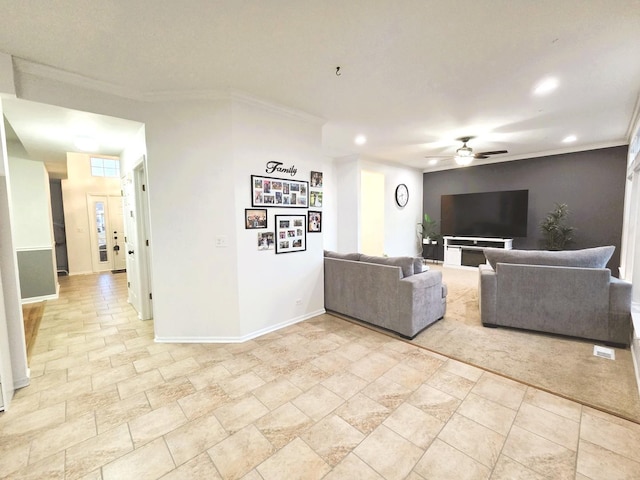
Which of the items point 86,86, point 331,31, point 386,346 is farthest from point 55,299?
point 331,31

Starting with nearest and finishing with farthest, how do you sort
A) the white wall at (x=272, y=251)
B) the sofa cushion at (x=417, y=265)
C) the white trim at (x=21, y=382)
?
the white trim at (x=21, y=382), the white wall at (x=272, y=251), the sofa cushion at (x=417, y=265)

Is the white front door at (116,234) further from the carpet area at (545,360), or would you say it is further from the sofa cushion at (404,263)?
the carpet area at (545,360)

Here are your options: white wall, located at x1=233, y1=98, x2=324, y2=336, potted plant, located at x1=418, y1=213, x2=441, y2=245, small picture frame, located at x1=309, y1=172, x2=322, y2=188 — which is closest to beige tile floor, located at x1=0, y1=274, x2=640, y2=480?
white wall, located at x1=233, y1=98, x2=324, y2=336

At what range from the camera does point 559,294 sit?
120 inches

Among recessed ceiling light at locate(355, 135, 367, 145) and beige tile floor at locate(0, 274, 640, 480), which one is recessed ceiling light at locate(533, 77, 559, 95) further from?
beige tile floor at locate(0, 274, 640, 480)

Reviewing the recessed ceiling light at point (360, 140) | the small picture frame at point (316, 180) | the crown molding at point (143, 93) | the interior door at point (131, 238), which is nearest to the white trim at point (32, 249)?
the interior door at point (131, 238)

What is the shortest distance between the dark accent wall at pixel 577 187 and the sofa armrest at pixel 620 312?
3586mm

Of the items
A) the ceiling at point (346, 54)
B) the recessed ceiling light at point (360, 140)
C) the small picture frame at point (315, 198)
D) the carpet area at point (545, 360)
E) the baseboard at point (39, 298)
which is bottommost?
the carpet area at point (545, 360)

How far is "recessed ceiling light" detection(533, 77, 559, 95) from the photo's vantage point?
2.77 meters

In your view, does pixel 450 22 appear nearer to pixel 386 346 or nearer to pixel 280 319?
pixel 386 346

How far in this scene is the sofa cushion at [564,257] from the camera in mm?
2987

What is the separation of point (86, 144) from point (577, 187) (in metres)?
8.60

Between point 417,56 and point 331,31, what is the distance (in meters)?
0.80

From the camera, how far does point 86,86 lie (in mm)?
2633
